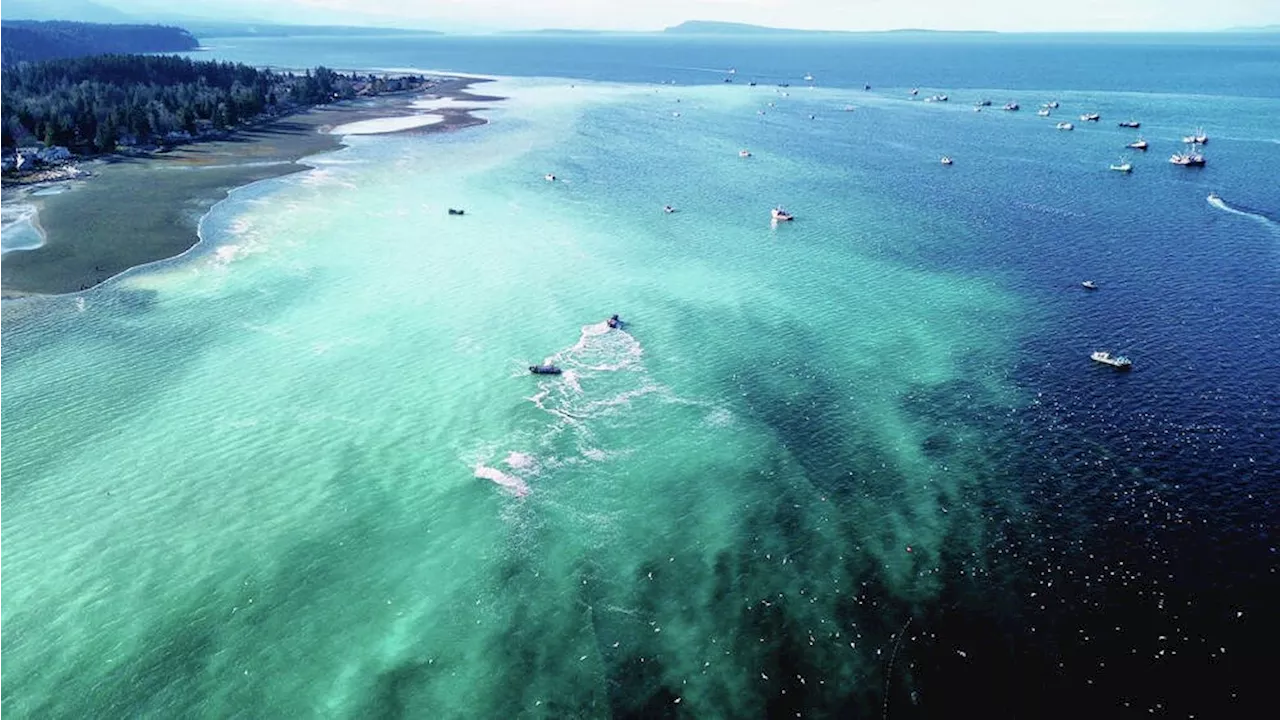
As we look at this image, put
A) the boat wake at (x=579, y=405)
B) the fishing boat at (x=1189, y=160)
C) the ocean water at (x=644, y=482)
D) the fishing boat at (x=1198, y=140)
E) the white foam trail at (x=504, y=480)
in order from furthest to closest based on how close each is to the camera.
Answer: the fishing boat at (x=1198, y=140) → the fishing boat at (x=1189, y=160) → the boat wake at (x=579, y=405) → the white foam trail at (x=504, y=480) → the ocean water at (x=644, y=482)

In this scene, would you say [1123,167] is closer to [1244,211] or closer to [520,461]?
[1244,211]

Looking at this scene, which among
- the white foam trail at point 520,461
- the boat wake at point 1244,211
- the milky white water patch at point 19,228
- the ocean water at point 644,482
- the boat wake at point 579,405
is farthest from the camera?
the boat wake at point 1244,211

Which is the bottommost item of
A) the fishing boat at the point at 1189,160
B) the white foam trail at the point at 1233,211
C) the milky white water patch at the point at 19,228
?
the milky white water patch at the point at 19,228

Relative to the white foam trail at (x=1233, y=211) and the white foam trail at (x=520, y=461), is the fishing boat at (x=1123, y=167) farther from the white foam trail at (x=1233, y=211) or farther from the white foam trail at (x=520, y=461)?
the white foam trail at (x=520, y=461)

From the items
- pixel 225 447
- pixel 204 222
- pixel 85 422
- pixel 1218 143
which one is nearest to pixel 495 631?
pixel 225 447

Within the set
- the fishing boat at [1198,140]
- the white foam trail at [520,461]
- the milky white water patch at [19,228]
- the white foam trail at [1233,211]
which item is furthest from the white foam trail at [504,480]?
the fishing boat at [1198,140]

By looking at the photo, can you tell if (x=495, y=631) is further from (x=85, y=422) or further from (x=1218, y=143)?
(x=1218, y=143)
